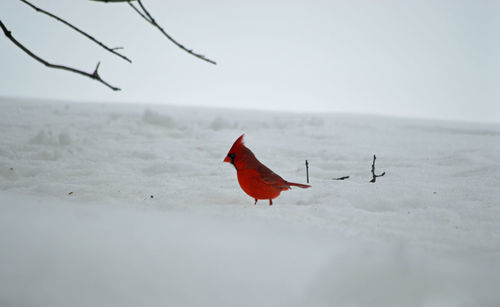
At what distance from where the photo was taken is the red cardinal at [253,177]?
182 centimetres

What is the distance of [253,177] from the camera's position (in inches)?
71.4

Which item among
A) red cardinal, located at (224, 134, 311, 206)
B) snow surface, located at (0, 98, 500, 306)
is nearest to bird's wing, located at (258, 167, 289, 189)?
red cardinal, located at (224, 134, 311, 206)

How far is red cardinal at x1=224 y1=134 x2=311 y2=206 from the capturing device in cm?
182

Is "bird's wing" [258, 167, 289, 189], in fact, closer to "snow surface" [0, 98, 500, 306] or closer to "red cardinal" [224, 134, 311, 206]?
"red cardinal" [224, 134, 311, 206]

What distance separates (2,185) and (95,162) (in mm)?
805

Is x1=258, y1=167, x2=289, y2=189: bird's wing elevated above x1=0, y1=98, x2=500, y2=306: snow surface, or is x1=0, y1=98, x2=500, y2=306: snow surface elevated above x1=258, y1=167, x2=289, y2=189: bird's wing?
x1=258, y1=167, x2=289, y2=189: bird's wing

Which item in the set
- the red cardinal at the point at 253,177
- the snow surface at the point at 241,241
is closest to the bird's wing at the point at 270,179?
the red cardinal at the point at 253,177

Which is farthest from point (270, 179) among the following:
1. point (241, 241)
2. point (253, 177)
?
point (241, 241)

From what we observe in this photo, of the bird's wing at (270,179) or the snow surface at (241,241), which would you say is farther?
the bird's wing at (270,179)

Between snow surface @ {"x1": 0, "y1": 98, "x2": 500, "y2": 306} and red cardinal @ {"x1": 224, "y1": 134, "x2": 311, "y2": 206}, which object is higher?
red cardinal @ {"x1": 224, "y1": 134, "x2": 311, "y2": 206}

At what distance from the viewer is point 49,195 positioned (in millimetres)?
2123

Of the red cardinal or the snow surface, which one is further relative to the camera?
the red cardinal

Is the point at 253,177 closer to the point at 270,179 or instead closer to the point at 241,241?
the point at 270,179

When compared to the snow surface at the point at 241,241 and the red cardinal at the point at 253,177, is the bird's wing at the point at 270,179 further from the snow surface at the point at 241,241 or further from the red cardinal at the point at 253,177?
the snow surface at the point at 241,241
